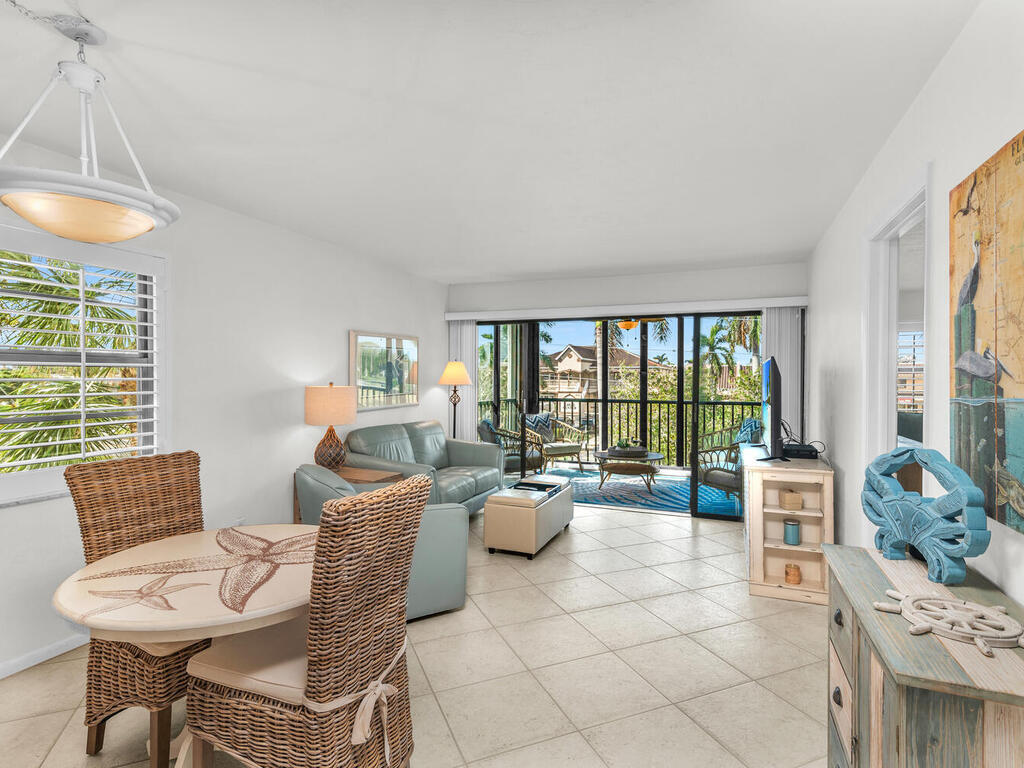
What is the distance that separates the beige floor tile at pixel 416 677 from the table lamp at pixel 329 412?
1846mm

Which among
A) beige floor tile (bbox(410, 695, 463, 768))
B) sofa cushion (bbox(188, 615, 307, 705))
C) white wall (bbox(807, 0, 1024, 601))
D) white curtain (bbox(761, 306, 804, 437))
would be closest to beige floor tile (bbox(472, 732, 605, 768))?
beige floor tile (bbox(410, 695, 463, 768))

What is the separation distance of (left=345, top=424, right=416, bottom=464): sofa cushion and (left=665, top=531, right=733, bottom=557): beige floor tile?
7.88 feet

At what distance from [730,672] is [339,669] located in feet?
6.30

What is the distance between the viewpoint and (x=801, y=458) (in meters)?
3.84

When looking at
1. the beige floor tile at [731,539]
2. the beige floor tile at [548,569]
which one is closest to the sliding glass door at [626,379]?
the beige floor tile at [731,539]

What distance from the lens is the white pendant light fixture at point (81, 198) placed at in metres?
1.43

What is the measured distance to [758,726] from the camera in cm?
217

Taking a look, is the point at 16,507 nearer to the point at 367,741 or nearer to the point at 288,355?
the point at 288,355

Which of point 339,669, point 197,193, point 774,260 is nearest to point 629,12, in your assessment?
point 339,669

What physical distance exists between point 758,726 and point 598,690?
656 millimetres

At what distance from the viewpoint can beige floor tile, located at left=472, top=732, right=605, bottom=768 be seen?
1.96 m

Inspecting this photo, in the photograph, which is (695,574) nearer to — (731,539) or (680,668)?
(731,539)

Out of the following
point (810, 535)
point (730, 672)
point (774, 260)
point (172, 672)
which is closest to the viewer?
point (172, 672)

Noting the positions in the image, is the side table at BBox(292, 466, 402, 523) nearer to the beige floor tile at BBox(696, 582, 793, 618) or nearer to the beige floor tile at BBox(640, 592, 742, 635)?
the beige floor tile at BBox(640, 592, 742, 635)
